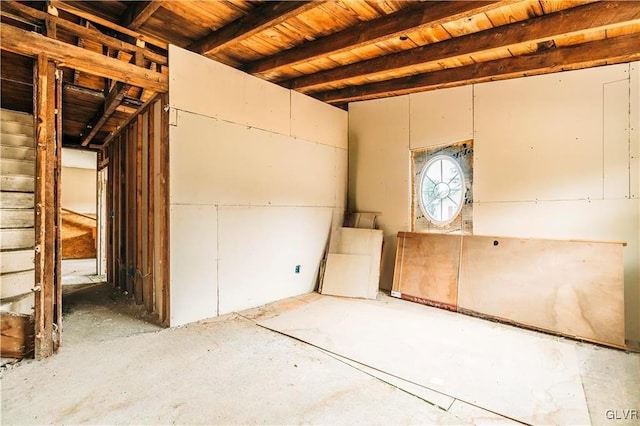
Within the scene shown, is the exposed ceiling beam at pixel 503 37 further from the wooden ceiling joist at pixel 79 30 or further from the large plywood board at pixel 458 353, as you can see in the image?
the large plywood board at pixel 458 353

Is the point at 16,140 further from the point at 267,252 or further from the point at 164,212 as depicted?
the point at 267,252

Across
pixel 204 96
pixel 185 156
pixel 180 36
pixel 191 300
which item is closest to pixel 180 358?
pixel 191 300

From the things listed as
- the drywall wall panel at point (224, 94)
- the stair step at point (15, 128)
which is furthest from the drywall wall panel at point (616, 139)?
the stair step at point (15, 128)

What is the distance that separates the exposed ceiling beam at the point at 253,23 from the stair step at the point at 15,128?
7.32ft

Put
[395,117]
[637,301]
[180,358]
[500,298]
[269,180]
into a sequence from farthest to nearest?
[395,117] < [269,180] < [500,298] < [637,301] < [180,358]

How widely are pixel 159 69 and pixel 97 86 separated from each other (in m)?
1.72

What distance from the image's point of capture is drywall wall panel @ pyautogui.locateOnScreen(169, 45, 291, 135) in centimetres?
318

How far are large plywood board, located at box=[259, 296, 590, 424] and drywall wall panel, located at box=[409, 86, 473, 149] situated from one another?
220cm

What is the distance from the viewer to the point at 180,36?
3250 millimetres

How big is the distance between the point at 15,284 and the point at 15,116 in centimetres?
188

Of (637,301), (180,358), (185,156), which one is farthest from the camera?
(185,156)

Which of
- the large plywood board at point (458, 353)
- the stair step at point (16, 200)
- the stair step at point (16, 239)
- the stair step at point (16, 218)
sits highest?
the stair step at point (16, 200)

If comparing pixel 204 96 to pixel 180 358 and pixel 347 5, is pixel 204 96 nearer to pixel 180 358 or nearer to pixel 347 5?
pixel 347 5

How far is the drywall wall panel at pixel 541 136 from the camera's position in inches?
127
